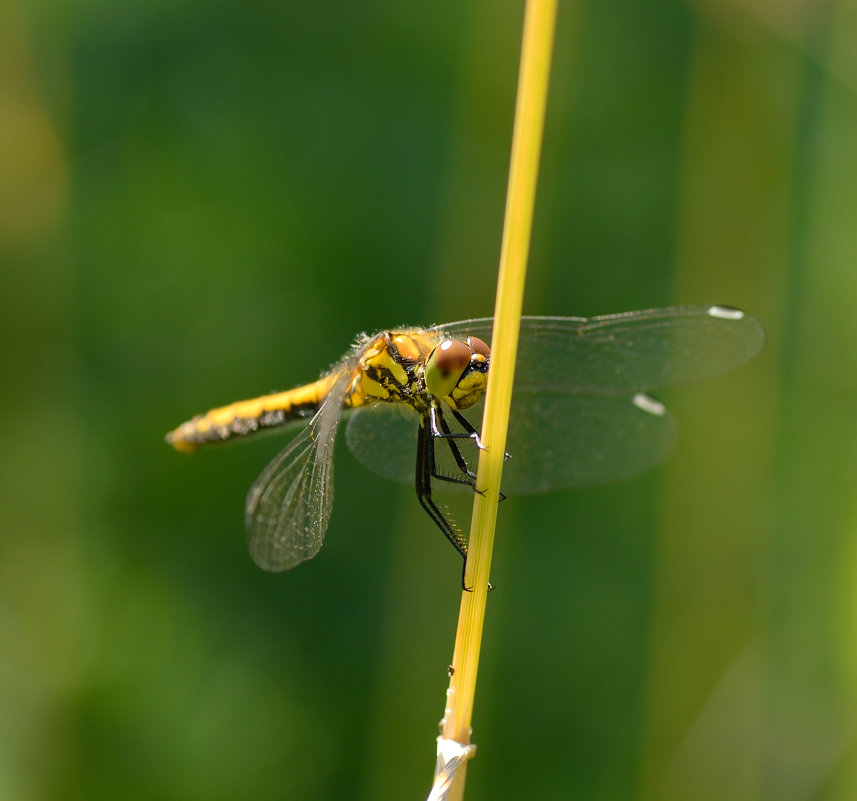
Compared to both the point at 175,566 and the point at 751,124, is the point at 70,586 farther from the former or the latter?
the point at 751,124

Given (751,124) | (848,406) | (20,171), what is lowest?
(848,406)

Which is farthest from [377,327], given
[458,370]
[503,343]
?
[503,343]

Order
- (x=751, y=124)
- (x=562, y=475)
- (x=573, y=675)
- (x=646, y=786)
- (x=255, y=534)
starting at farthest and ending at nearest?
(x=751, y=124), (x=573, y=675), (x=646, y=786), (x=562, y=475), (x=255, y=534)

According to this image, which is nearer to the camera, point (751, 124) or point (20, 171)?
point (20, 171)

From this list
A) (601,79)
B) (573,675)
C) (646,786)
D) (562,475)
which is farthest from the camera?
(601,79)

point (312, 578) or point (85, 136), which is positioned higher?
point (85, 136)

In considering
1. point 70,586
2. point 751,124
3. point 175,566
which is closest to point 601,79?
point 751,124
